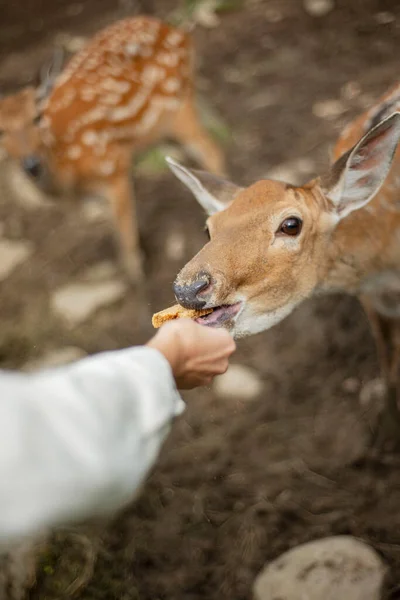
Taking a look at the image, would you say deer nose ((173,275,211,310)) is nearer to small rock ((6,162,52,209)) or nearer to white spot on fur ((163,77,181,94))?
white spot on fur ((163,77,181,94))

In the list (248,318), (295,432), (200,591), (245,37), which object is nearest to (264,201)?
(248,318)

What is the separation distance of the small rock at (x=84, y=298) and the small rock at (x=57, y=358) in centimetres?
Answer: 24

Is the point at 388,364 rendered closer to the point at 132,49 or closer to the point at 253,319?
the point at 253,319

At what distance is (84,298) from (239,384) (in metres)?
1.34

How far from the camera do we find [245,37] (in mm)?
6152

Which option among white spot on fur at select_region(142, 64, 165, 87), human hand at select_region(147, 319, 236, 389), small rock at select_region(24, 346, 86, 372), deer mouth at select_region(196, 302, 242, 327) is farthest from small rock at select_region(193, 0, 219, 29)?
human hand at select_region(147, 319, 236, 389)

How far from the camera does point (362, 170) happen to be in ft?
7.50

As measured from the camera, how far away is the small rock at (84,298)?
4184 mm

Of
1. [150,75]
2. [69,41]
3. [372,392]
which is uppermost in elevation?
[150,75]

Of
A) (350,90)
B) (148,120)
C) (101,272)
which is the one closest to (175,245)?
(101,272)

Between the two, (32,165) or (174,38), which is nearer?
(32,165)

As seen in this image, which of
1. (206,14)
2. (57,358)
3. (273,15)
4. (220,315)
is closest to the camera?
(220,315)

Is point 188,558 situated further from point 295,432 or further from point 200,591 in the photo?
point 295,432

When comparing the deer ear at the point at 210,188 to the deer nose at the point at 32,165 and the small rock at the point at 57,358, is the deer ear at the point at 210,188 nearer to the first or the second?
the small rock at the point at 57,358
